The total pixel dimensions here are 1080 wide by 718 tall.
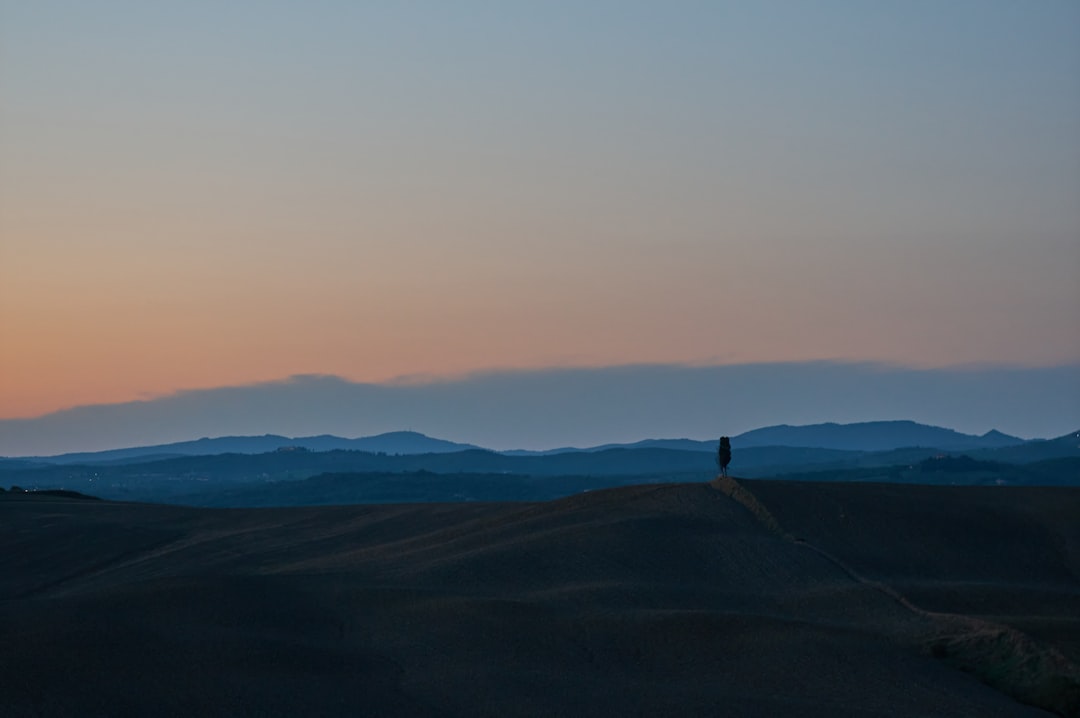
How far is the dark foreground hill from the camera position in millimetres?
18016

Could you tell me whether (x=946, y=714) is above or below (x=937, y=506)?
below

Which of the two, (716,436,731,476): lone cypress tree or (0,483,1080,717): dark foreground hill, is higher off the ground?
(716,436,731,476): lone cypress tree

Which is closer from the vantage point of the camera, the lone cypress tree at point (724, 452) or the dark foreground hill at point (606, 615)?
the dark foreground hill at point (606, 615)

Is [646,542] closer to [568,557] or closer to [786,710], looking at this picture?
[568,557]

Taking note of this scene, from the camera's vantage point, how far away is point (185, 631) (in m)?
21.2

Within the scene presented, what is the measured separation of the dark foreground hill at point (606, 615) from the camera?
18.0m

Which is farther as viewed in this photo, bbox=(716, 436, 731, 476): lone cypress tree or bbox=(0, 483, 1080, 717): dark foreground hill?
bbox=(716, 436, 731, 476): lone cypress tree

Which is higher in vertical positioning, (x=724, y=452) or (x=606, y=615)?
(x=724, y=452)

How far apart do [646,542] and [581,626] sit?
8545mm

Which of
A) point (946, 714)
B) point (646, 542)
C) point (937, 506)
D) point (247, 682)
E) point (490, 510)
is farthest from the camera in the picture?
point (490, 510)

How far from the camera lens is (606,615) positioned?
888 inches

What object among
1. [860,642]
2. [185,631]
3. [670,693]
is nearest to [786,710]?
[670,693]

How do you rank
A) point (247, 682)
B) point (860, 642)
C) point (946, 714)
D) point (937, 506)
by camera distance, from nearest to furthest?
point (946, 714) → point (247, 682) → point (860, 642) → point (937, 506)

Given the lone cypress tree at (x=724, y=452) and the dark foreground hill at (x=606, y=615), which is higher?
the lone cypress tree at (x=724, y=452)
